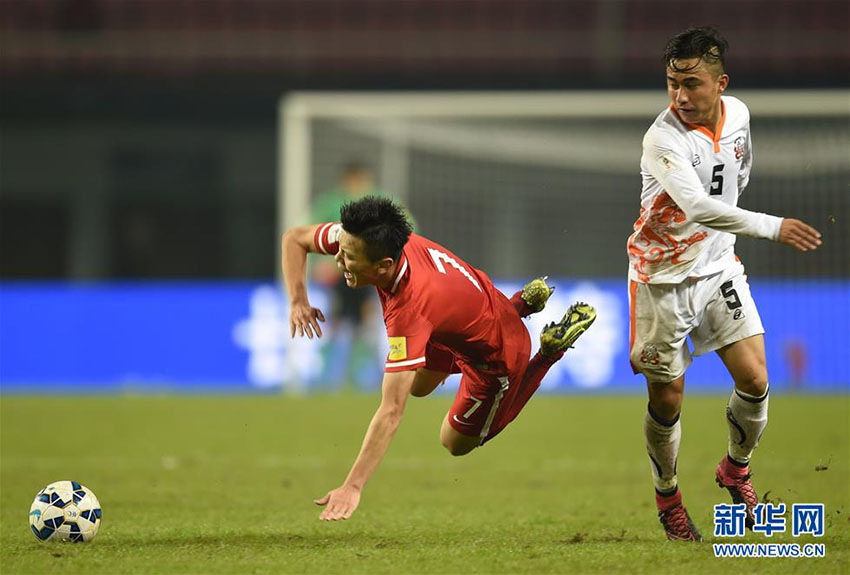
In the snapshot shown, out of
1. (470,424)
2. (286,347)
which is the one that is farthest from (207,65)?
(470,424)

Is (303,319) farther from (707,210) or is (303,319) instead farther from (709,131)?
(709,131)

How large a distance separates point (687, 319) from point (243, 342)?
398 inches

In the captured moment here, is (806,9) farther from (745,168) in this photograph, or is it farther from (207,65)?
(745,168)

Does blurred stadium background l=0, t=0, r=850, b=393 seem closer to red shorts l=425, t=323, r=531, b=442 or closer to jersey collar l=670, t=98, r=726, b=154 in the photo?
red shorts l=425, t=323, r=531, b=442

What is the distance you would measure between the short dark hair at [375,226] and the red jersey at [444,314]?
0.50ft

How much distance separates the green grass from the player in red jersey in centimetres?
51

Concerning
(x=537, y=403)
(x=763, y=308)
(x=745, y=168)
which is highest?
(x=745, y=168)

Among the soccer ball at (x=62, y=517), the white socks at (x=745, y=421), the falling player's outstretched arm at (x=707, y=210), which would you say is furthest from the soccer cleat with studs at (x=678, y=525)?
the soccer ball at (x=62, y=517)

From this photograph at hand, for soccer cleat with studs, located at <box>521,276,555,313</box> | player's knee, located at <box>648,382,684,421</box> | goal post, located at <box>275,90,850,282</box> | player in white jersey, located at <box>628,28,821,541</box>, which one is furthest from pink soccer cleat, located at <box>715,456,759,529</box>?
goal post, located at <box>275,90,850,282</box>

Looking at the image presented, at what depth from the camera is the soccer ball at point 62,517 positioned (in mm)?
5754

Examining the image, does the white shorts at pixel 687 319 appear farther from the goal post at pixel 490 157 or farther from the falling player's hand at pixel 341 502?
the goal post at pixel 490 157

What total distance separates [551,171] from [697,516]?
27.9 feet

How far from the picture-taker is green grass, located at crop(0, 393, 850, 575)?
5.41 meters

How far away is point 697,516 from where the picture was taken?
22.1 ft
